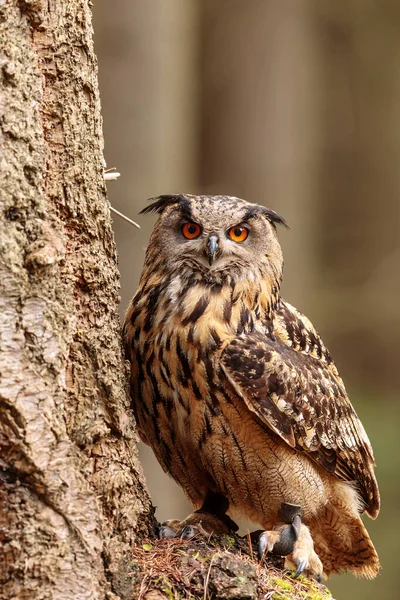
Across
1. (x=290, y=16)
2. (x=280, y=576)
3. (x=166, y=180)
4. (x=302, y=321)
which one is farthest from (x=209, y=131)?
(x=280, y=576)

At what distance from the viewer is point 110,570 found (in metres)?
2.04

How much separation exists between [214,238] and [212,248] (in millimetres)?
40

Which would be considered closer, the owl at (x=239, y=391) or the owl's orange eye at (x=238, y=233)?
the owl at (x=239, y=391)

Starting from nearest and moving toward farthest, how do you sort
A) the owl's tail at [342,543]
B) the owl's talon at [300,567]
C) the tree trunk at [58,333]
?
1. the tree trunk at [58,333]
2. the owl's talon at [300,567]
3. the owl's tail at [342,543]

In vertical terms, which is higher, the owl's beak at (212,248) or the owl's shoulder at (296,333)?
the owl's beak at (212,248)

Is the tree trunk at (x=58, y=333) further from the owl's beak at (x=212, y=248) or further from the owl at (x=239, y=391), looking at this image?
the owl's beak at (x=212, y=248)

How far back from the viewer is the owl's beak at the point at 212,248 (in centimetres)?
269

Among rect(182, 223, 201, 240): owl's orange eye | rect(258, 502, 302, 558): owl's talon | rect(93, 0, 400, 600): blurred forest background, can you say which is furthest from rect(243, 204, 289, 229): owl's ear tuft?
rect(93, 0, 400, 600): blurred forest background

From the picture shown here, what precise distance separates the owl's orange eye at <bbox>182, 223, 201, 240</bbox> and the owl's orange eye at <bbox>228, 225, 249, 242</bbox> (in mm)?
104

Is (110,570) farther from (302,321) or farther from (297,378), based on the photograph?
(302,321)

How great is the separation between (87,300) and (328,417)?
104 centimetres

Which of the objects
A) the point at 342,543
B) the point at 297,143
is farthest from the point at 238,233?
the point at 297,143

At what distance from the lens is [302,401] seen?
2711 mm

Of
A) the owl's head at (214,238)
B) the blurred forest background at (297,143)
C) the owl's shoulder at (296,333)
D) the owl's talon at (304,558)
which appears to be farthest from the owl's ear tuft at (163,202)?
the blurred forest background at (297,143)
